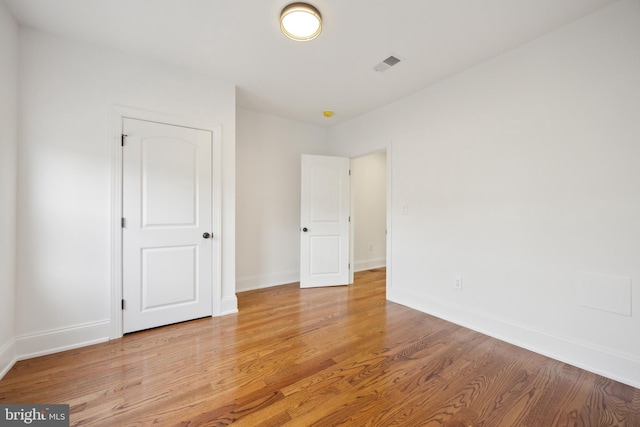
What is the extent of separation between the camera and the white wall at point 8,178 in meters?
1.76

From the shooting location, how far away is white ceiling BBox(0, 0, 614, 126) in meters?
1.78

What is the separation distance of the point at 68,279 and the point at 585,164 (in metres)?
4.20

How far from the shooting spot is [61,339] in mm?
2072

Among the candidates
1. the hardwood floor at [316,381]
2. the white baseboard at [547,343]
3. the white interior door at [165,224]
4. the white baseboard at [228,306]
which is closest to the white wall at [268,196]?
the white baseboard at [228,306]

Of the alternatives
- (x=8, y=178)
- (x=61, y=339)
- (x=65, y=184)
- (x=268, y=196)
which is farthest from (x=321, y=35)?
(x=61, y=339)

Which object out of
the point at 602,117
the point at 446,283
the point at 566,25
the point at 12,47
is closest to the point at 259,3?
the point at 12,47

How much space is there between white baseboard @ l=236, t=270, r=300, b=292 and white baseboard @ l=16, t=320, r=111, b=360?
1.60 m

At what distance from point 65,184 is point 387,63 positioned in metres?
3.07

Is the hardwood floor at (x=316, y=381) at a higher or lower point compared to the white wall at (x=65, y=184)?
lower

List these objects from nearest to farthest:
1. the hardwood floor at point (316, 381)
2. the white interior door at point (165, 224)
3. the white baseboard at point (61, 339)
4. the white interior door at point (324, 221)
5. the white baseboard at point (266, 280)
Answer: the hardwood floor at point (316, 381), the white baseboard at point (61, 339), the white interior door at point (165, 224), the white baseboard at point (266, 280), the white interior door at point (324, 221)

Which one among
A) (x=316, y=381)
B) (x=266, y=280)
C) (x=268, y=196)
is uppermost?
(x=268, y=196)

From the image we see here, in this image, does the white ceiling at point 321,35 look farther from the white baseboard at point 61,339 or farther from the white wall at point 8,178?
the white baseboard at point 61,339

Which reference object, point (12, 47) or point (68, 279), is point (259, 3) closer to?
point (12, 47)

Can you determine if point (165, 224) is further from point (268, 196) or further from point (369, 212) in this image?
point (369, 212)
